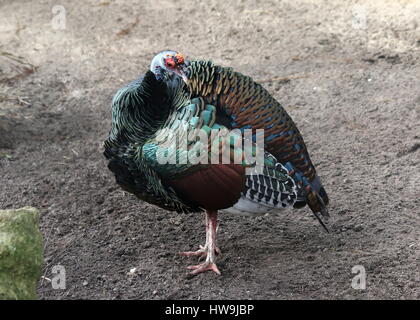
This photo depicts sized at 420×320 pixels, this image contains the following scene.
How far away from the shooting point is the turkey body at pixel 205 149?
3.80 m

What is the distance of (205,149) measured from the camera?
3.77 m

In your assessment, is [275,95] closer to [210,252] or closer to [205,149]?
[210,252]

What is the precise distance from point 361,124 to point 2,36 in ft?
13.8

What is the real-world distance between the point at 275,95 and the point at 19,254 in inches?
148

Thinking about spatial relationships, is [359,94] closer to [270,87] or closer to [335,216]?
[270,87]

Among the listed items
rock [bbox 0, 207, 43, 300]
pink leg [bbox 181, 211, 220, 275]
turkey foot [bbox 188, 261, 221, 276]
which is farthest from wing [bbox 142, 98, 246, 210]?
rock [bbox 0, 207, 43, 300]

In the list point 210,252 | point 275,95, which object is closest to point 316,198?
point 210,252

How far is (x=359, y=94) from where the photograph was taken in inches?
247

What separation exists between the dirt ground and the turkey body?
375 mm

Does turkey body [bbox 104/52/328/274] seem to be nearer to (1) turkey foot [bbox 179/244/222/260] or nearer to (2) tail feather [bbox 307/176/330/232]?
(2) tail feather [bbox 307/176/330/232]

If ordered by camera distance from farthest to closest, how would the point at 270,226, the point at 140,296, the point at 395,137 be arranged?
the point at 395,137, the point at 270,226, the point at 140,296

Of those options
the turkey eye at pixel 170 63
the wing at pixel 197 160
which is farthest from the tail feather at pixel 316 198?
the turkey eye at pixel 170 63

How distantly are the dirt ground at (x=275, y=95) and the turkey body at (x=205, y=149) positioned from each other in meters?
0.37

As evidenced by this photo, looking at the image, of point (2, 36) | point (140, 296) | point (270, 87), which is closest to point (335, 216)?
point (140, 296)
